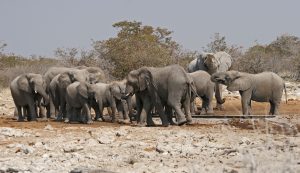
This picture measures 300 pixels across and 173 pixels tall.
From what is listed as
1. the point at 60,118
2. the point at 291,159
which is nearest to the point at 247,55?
the point at 60,118

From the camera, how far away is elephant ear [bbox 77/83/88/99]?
739 inches

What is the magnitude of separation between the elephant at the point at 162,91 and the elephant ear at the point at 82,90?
2.12 metres

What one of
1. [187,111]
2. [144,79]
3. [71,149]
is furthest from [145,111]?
[71,149]

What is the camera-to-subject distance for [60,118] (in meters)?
20.0

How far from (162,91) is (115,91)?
2.61 meters

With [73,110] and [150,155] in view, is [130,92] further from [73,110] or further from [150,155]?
[150,155]

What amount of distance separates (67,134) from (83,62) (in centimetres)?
2093

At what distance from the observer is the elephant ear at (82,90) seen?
61.6 feet

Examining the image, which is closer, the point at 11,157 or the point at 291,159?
the point at 291,159

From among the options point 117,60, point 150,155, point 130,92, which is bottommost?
point 150,155

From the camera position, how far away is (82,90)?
18.8 metres

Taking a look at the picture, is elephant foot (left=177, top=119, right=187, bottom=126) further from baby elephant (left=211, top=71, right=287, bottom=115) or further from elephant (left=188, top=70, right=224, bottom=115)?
elephant (left=188, top=70, right=224, bottom=115)

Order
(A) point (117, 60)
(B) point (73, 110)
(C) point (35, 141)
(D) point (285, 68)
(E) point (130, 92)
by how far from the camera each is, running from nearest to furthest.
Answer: (C) point (35, 141) → (E) point (130, 92) → (B) point (73, 110) → (A) point (117, 60) → (D) point (285, 68)

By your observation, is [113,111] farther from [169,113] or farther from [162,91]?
[162,91]
